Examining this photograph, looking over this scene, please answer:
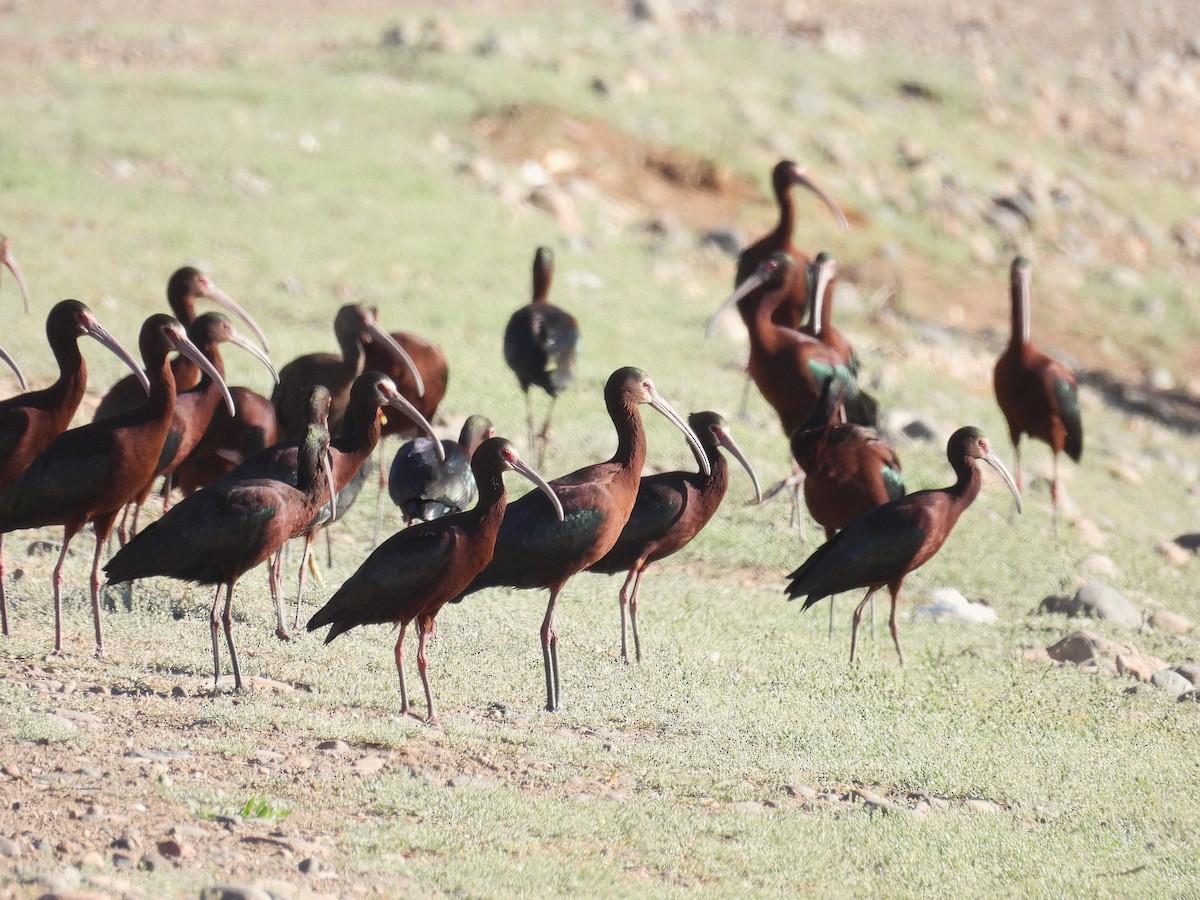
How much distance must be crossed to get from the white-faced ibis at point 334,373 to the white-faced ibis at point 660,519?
1.93m

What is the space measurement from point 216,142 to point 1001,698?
12.4 metres

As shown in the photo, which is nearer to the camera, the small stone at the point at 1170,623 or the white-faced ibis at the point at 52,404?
the white-faced ibis at the point at 52,404

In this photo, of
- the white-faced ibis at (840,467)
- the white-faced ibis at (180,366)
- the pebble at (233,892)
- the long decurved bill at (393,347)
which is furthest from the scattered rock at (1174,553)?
the pebble at (233,892)

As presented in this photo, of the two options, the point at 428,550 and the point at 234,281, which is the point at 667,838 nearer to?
the point at 428,550

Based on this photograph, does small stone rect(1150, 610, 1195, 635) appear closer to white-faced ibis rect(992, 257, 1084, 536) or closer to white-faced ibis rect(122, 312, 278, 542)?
white-faced ibis rect(992, 257, 1084, 536)

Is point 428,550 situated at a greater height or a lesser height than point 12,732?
greater

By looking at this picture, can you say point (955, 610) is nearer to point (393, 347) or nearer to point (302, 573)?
point (393, 347)

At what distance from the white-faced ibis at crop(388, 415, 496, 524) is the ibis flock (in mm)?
11

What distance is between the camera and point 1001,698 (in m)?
8.55

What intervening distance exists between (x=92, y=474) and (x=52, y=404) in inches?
26.4

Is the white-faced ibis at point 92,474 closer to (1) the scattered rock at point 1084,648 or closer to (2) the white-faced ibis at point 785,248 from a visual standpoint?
(1) the scattered rock at point 1084,648

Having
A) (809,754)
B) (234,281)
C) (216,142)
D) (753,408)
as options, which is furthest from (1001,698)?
(216,142)

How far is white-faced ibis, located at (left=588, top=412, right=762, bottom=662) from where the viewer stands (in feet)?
27.1

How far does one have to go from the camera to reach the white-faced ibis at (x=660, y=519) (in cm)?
827
